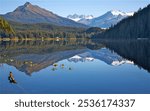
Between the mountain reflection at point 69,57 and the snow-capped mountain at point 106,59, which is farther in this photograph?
the snow-capped mountain at point 106,59

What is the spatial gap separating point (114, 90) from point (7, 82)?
39.3 ft

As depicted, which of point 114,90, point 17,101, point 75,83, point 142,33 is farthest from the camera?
point 142,33

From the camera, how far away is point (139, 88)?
31422mm

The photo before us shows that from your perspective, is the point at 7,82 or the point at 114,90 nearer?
the point at 114,90

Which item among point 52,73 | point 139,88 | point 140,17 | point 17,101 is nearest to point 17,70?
point 52,73

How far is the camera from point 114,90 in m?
30.3

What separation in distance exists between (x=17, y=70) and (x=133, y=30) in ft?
522

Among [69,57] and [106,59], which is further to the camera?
[69,57]

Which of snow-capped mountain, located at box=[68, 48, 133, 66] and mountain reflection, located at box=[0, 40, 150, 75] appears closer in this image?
mountain reflection, located at box=[0, 40, 150, 75]

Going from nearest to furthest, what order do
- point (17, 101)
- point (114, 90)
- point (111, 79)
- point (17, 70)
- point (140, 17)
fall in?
point (17, 101) → point (114, 90) → point (111, 79) → point (17, 70) → point (140, 17)

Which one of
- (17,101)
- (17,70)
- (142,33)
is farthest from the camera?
(142,33)

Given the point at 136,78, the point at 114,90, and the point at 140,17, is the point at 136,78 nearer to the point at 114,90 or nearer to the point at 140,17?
the point at 114,90

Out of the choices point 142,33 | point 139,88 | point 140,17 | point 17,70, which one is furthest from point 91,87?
point 140,17

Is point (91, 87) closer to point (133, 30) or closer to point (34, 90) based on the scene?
point (34, 90)
